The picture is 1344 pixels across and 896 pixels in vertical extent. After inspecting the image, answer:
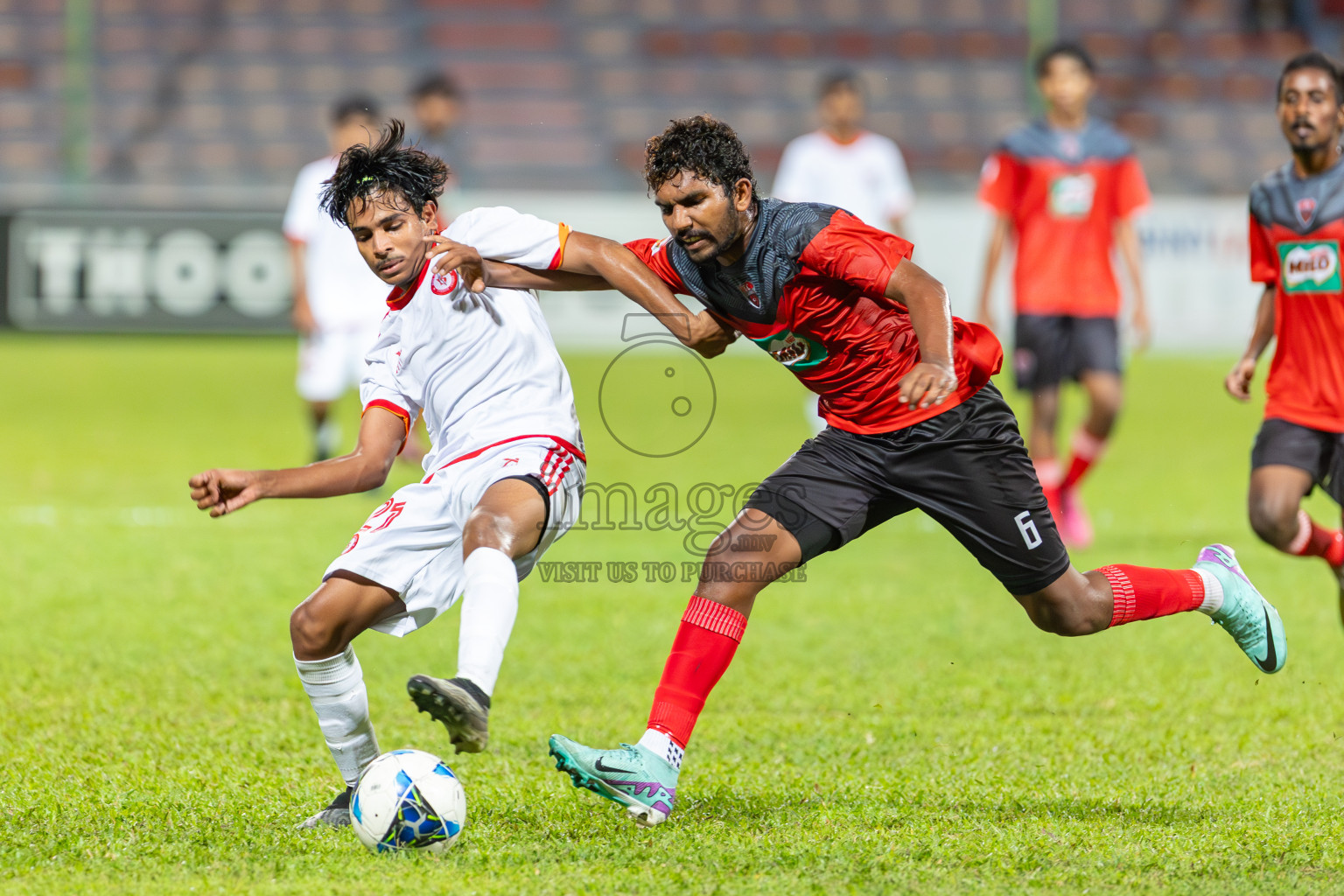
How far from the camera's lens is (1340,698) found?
4.95m

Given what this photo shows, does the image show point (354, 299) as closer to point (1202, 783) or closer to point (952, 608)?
point (952, 608)

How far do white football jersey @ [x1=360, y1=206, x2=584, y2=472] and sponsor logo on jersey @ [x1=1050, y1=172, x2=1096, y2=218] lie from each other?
4.78m

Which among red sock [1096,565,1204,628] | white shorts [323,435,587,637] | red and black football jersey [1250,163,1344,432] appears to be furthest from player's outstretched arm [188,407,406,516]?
red and black football jersey [1250,163,1344,432]

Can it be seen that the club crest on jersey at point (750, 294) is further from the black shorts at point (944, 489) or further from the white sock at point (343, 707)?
the white sock at point (343, 707)

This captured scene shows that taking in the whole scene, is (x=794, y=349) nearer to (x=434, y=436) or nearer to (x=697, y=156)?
(x=697, y=156)

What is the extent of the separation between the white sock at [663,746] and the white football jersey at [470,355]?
2.46 feet

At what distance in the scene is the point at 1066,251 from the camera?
795cm

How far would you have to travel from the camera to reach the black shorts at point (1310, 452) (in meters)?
5.01

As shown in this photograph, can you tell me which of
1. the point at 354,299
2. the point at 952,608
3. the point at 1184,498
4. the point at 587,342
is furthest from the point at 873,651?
the point at 587,342

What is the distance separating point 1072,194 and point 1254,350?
3022mm

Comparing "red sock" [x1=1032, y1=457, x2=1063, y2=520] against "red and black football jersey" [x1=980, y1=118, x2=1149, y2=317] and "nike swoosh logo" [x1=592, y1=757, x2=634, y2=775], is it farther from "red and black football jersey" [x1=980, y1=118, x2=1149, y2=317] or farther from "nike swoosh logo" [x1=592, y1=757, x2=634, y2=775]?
"nike swoosh logo" [x1=592, y1=757, x2=634, y2=775]

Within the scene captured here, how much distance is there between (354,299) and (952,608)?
4608 mm

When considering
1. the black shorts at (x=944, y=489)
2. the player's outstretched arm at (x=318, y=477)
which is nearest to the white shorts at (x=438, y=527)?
the player's outstretched arm at (x=318, y=477)

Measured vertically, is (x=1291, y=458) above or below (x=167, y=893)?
above
